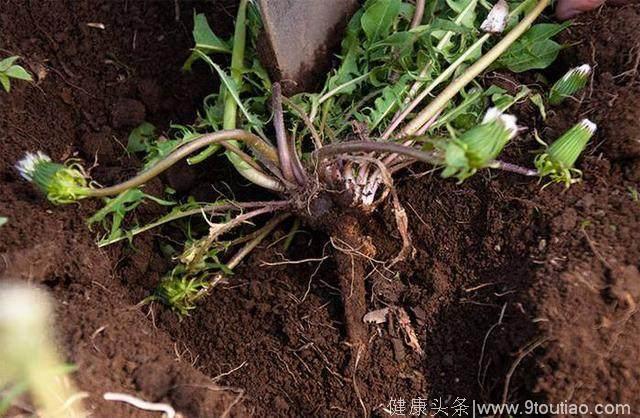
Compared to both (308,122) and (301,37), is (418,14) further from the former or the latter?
(308,122)

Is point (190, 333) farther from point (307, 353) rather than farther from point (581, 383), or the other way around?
point (581, 383)

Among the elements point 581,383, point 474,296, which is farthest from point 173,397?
point 581,383

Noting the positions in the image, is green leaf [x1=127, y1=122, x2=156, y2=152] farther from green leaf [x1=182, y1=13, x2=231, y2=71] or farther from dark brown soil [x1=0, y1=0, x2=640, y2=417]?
green leaf [x1=182, y1=13, x2=231, y2=71]

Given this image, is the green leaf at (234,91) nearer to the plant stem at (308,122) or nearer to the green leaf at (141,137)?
the plant stem at (308,122)

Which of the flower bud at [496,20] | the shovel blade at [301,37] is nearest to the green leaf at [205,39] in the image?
the shovel blade at [301,37]

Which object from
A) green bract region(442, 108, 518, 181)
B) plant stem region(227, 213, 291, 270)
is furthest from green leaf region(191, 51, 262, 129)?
green bract region(442, 108, 518, 181)

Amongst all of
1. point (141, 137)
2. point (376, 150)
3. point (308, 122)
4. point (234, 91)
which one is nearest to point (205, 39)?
point (234, 91)
